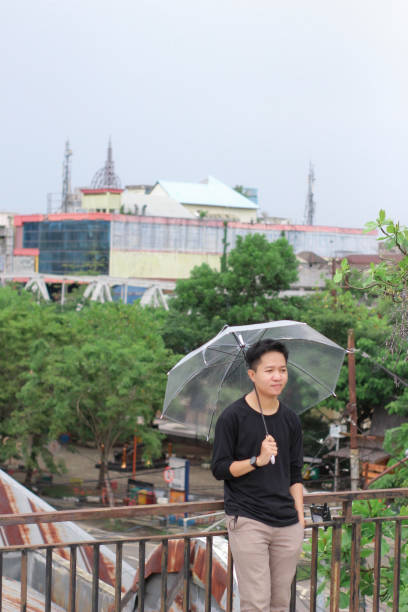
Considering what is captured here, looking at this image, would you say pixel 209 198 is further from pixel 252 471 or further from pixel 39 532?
pixel 252 471

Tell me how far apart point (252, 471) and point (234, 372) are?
0.90m

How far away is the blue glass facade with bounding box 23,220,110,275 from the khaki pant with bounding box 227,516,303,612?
77.7 m

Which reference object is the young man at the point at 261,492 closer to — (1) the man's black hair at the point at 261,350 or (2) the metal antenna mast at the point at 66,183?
(1) the man's black hair at the point at 261,350

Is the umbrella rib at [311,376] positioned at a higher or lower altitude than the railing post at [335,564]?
higher

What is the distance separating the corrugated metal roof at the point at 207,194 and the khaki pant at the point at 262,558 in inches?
3953

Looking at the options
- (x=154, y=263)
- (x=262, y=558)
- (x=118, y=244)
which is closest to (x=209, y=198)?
(x=154, y=263)

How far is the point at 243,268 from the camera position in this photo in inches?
1308

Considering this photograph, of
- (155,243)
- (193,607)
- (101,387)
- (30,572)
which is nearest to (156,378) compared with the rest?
(101,387)

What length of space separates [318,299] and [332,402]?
30.0 ft

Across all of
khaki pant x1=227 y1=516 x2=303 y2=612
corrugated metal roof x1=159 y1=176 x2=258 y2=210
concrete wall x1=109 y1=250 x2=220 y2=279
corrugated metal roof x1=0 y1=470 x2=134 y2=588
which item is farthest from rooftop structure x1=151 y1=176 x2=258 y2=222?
khaki pant x1=227 y1=516 x2=303 y2=612

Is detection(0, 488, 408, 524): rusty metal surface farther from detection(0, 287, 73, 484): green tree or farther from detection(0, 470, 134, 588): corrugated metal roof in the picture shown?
detection(0, 287, 73, 484): green tree

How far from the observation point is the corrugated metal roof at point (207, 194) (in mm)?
105688

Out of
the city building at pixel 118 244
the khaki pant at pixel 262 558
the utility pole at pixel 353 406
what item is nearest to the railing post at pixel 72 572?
the khaki pant at pixel 262 558

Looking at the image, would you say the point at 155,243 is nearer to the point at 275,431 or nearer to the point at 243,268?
the point at 243,268
